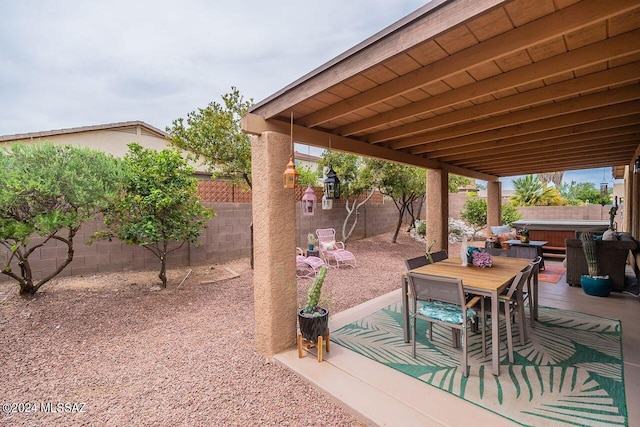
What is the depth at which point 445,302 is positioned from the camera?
279 cm

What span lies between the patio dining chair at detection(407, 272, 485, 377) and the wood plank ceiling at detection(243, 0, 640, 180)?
1.64 m

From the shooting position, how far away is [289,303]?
3.06m

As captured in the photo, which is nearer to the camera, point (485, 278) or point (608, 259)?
point (485, 278)

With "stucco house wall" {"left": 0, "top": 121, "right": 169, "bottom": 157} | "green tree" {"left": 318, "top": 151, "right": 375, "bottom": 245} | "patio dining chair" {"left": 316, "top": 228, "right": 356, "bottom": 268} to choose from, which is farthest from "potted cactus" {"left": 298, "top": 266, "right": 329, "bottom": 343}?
"stucco house wall" {"left": 0, "top": 121, "right": 169, "bottom": 157}

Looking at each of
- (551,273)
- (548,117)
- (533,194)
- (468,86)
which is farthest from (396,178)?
(533,194)

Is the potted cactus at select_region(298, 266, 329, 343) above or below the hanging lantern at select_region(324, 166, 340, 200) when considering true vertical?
below

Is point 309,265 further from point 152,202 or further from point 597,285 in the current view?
point 597,285

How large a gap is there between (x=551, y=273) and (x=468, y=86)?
584 cm

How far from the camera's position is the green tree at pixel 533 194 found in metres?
14.7

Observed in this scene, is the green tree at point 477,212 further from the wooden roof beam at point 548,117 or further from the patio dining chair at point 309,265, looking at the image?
the wooden roof beam at point 548,117

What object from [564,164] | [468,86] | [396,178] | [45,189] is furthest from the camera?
[396,178]

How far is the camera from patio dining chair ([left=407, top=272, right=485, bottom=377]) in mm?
2537

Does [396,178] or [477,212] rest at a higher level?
[396,178]

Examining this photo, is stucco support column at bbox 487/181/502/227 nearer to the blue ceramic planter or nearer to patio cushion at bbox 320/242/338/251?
the blue ceramic planter
